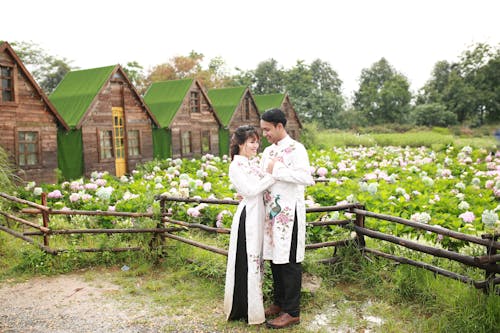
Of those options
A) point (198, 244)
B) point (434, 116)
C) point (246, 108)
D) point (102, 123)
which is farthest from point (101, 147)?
point (434, 116)

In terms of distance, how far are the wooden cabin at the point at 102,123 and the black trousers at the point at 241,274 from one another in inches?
478

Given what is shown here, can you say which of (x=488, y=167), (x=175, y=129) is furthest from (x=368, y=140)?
(x=488, y=167)

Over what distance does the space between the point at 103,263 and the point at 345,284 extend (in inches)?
132

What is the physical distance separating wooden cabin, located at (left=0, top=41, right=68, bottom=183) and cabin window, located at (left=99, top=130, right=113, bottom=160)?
1.84 meters

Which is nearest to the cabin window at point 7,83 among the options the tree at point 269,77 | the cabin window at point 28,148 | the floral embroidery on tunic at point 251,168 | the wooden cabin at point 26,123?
the wooden cabin at point 26,123

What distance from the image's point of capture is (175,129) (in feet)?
65.8

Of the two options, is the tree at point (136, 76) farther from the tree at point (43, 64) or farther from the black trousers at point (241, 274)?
the black trousers at point (241, 274)

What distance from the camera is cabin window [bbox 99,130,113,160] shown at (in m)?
16.7

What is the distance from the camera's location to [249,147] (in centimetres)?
446

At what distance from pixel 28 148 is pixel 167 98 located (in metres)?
8.20

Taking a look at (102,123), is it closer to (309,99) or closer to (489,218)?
(489,218)

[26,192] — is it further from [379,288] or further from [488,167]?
[488,167]

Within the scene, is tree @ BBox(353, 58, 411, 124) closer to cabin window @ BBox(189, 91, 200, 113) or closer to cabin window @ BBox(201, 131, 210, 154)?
cabin window @ BBox(201, 131, 210, 154)

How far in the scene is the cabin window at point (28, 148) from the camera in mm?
13742
